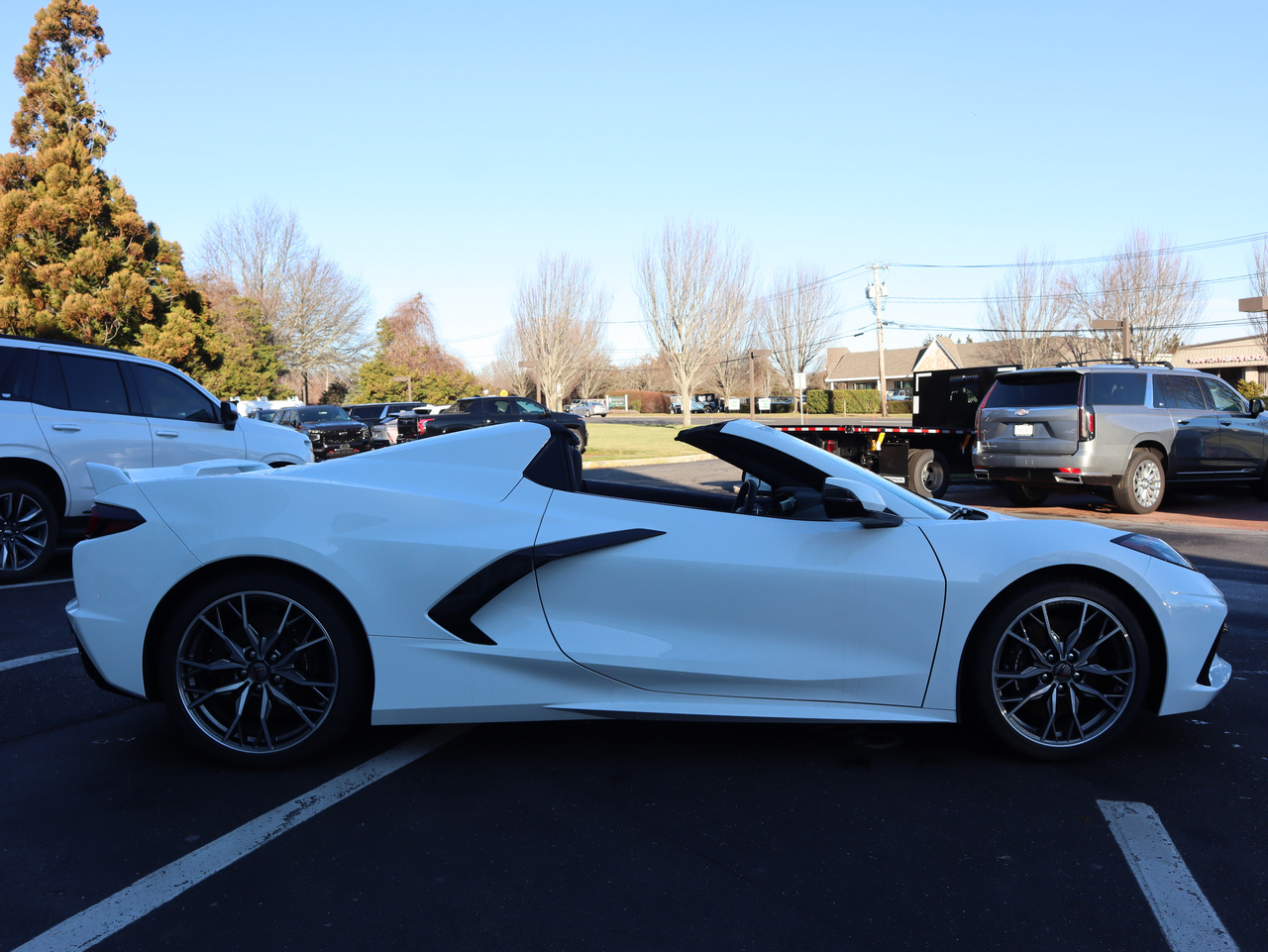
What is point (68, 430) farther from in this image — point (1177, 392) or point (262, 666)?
point (1177, 392)

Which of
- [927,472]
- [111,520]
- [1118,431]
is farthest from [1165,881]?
[927,472]

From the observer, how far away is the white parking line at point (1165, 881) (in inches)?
89.7

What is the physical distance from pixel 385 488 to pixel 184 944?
62.8 inches

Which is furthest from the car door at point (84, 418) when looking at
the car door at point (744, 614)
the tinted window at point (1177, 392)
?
the tinted window at point (1177, 392)

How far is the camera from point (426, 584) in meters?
3.25

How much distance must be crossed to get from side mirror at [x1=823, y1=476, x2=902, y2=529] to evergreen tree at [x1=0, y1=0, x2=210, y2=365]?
21.1m

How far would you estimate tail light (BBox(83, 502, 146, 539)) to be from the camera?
3.35m

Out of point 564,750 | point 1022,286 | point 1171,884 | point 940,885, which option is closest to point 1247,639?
point 1171,884

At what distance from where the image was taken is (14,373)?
721 cm

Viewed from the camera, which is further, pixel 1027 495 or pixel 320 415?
pixel 320 415

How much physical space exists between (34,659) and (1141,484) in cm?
1183

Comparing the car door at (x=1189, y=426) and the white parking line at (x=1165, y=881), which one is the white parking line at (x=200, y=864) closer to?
the white parking line at (x=1165, y=881)

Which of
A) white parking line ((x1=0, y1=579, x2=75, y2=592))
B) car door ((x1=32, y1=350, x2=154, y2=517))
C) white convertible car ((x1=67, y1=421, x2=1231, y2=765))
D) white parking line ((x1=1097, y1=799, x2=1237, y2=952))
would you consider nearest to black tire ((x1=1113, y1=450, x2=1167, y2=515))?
white convertible car ((x1=67, y1=421, x2=1231, y2=765))

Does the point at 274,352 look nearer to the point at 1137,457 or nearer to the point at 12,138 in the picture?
the point at 12,138
